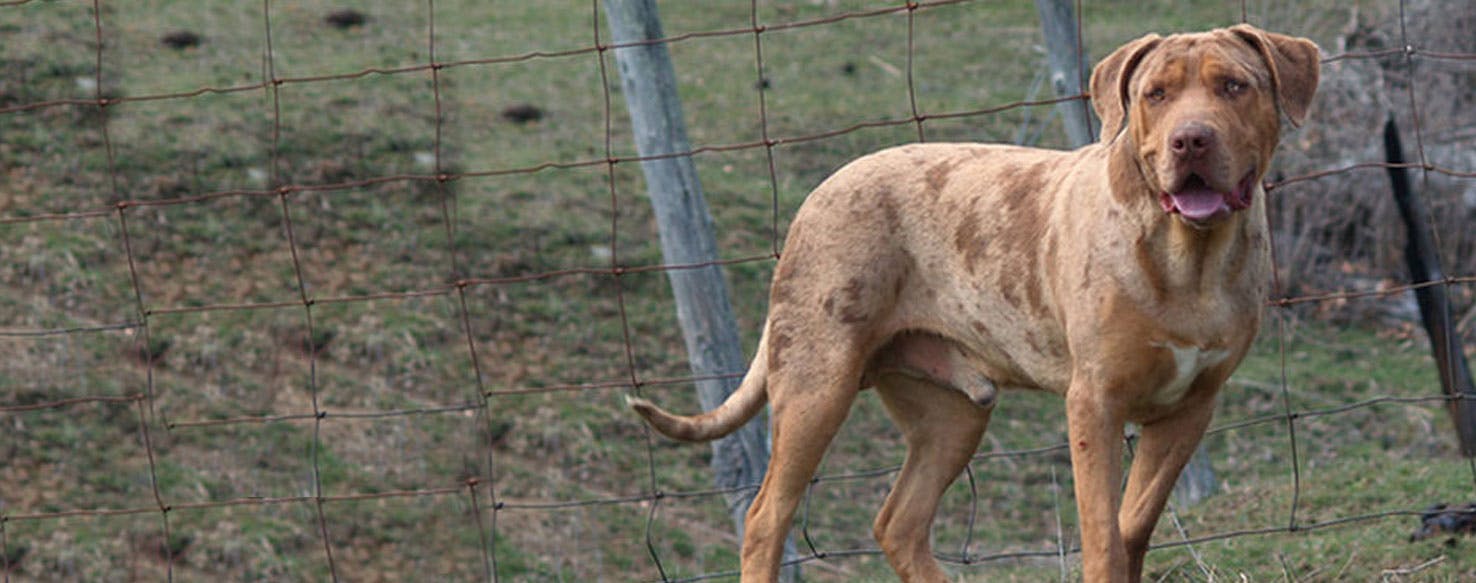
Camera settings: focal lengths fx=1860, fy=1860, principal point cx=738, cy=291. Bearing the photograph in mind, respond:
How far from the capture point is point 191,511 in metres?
10.2

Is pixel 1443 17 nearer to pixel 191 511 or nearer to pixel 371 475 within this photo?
pixel 371 475

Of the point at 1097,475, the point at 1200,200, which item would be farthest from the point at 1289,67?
the point at 1097,475

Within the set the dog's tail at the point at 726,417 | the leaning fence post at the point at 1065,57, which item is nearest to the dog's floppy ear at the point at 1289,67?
the dog's tail at the point at 726,417

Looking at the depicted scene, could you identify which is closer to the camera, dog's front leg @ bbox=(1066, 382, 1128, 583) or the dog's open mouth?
the dog's open mouth

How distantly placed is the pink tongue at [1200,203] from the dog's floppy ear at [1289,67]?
300 mm

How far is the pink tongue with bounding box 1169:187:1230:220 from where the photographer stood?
13.6 ft

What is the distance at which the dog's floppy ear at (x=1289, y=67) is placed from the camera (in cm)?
→ 430

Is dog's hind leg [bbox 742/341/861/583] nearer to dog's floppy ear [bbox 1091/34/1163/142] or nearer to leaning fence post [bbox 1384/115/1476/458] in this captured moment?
dog's floppy ear [bbox 1091/34/1163/142]

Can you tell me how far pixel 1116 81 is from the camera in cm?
443

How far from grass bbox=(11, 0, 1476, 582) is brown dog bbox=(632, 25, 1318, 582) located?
146cm

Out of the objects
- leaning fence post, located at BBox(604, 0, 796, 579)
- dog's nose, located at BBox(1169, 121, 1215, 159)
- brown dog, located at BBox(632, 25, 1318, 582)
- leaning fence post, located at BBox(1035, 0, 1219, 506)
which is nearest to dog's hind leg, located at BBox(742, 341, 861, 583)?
brown dog, located at BBox(632, 25, 1318, 582)

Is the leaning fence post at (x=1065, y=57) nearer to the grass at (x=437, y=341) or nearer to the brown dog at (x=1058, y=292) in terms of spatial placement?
the grass at (x=437, y=341)

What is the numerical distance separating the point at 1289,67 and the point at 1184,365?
0.74 meters

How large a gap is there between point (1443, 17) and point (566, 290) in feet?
19.9
